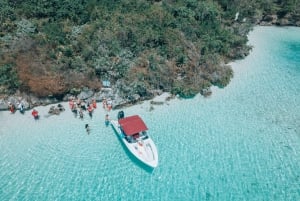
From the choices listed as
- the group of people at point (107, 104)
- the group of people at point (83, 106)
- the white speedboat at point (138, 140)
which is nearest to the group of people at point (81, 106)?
the group of people at point (83, 106)

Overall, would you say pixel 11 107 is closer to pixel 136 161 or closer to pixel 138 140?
pixel 138 140

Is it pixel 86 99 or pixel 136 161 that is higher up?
pixel 86 99

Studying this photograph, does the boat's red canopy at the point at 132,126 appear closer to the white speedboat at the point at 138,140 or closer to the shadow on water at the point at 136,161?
the white speedboat at the point at 138,140

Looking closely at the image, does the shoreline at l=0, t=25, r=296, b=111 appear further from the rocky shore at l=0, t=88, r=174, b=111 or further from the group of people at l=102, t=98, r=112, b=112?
the group of people at l=102, t=98, r=112, b=112

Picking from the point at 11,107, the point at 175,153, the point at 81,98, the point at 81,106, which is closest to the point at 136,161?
the point at 175,153

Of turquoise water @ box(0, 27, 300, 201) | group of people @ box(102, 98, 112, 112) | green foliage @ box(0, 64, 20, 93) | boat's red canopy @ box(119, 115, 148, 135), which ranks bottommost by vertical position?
turquoise water @ box(0, 27, 300, 201)

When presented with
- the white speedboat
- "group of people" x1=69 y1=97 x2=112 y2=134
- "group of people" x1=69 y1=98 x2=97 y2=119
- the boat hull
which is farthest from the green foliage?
the boat hull
